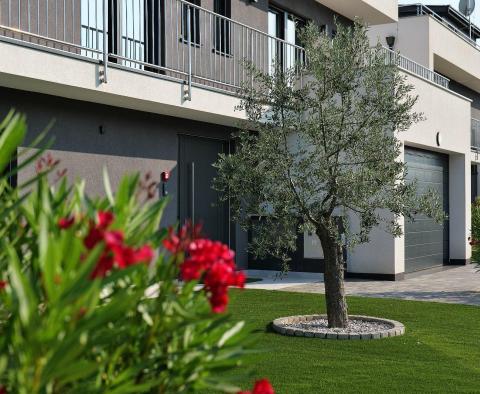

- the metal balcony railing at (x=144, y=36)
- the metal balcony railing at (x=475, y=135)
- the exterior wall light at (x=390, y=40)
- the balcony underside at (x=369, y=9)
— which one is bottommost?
the metal balcony railing at (x=475, y=135)

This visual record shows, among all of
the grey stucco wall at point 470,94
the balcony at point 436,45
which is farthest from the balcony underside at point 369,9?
the grey stucco wall at point 470,94

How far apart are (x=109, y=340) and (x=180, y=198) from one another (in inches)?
497

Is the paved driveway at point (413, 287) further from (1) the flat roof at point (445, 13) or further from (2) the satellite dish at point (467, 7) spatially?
(2) the satellite dish at point (467, 7)

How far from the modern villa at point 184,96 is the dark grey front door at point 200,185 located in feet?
0.08

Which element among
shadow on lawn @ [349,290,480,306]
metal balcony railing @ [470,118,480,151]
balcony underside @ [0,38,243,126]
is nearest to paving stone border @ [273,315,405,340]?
shadow on lawn @ [349,290,480,306]

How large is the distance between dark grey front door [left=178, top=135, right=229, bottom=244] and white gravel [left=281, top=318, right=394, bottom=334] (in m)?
5.16

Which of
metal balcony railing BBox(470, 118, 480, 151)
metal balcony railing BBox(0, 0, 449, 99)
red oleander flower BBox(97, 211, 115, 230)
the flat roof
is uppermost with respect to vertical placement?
the flat roof

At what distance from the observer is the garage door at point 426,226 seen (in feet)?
56.1

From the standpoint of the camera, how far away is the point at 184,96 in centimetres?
1216

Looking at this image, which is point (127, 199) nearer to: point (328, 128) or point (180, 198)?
point (328, 128)

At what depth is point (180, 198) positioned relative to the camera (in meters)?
14.6

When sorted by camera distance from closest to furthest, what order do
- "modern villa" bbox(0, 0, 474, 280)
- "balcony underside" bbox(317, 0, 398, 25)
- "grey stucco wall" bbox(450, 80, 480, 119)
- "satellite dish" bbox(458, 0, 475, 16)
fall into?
"modern villa" bbox(0, 0, 474, 280)
"balcony underside" bbox(317, 0, 398, 25)
"grey stucco wall" bbox(450, 80, 480, 119)
"satellite dish" bbox(458, 0, 475, 16)

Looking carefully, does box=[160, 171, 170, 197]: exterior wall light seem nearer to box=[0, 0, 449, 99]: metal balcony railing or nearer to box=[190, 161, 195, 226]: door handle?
box=[190, 161, 195, 226]: door handle

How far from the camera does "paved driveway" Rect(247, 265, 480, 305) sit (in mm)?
12836
